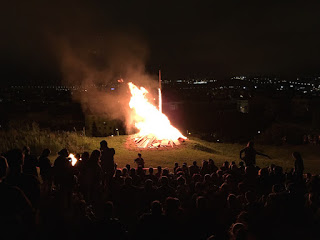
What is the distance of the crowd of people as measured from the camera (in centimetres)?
423

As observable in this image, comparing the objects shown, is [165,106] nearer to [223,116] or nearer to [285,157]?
[223,116]

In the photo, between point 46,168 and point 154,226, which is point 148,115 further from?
point 154,226

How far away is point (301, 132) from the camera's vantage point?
29391 mm

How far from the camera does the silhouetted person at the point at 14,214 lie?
4.00 meters

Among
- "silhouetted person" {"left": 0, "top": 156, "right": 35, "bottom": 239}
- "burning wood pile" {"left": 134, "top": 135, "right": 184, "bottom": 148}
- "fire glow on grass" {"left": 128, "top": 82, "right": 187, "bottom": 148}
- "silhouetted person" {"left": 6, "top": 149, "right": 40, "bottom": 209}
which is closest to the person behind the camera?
"silhouetted person" {"left": 0, "top": 156, "right": 35, "bottom": 239}

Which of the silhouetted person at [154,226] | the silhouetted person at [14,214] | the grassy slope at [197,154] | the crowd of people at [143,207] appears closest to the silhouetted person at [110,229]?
the crowd of people at [143,207]

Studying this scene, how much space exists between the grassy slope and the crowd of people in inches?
290

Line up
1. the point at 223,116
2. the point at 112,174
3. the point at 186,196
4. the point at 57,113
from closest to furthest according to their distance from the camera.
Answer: the point at 186,196 → the point at 112,174 → the point at 223,116 → the point at 57,113

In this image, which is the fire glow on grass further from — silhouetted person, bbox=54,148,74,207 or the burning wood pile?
silhouetted person, bbox=54,148,74,207

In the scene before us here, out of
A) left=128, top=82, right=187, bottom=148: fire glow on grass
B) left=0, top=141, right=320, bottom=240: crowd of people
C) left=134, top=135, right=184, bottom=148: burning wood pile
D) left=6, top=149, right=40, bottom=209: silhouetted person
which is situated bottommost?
left=0, top=141, right=320, bottom=240: crowd of people

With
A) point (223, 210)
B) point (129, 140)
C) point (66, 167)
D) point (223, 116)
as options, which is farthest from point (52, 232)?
point (223, 116)

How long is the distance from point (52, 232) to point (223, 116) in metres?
44.2

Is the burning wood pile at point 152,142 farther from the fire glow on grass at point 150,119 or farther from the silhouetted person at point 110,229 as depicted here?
the silhouetted person at point 110,229

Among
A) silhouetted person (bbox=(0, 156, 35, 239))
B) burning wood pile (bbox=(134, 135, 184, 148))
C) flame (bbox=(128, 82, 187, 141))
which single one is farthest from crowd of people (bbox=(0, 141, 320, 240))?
flame (bbox=(128, 82, 187, 141))
